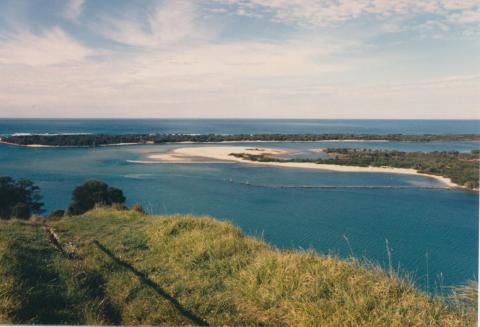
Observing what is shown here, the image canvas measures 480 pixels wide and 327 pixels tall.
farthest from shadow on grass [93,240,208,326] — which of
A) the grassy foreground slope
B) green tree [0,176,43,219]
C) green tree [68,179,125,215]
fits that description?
green tree [0,176,43,219]

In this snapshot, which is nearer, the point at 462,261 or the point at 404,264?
the point at 462,261

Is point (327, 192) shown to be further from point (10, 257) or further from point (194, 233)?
point (10, 257)

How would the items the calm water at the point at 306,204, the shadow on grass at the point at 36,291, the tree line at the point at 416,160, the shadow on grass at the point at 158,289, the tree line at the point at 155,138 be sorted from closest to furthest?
1. the shadow on grass at the point at 36,291
2. the shadow on grass at the point at 158,289
3. the calm water at the point at 306,204
4. the tree line at the point at 416,160
5. the tree line at the point at 155,138

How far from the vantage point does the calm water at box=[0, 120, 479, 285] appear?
9.49 m

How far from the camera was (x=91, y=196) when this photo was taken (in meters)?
11.1

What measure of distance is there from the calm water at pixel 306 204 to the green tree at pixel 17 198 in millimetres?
1097

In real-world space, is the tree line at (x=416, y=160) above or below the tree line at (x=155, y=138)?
below

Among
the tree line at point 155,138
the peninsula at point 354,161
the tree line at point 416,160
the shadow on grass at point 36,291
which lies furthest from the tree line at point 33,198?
the peninsula at point 354,161

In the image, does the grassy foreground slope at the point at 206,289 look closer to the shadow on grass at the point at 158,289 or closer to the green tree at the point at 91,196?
the shadow on grass at the point at 158,289

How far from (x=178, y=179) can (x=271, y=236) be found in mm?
10172

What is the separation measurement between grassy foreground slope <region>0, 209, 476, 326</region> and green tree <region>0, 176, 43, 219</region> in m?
7.12

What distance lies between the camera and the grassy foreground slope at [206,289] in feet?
8.39

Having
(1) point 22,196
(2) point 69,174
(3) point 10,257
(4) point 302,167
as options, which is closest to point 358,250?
(3) point 10,257

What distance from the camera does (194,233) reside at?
444 centimetres
